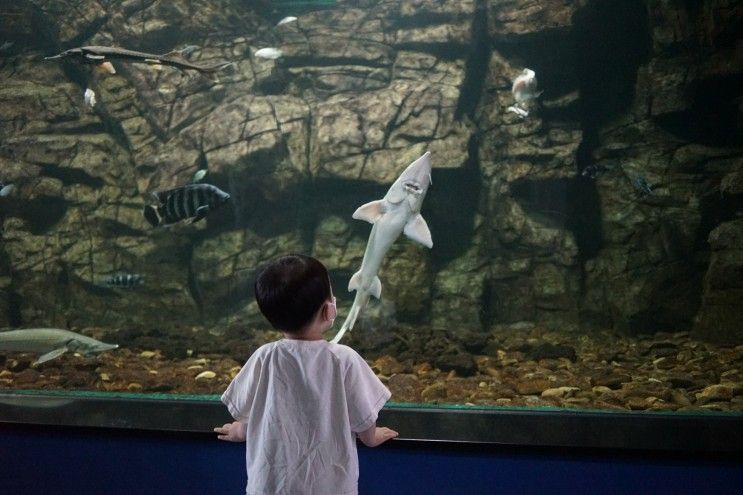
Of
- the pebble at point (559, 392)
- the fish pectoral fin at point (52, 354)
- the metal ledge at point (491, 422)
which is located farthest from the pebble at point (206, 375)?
the pebble at point (559, 392)

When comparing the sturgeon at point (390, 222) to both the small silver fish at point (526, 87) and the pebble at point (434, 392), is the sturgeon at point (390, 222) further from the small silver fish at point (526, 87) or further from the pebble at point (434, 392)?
the small silver fish at point (526, 87)

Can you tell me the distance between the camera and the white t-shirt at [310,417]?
169cm

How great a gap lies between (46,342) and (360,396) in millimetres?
4004

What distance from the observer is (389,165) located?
7.76 m

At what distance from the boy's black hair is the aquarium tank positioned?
153 inches

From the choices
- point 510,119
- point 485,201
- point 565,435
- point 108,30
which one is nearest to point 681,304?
point 485,201

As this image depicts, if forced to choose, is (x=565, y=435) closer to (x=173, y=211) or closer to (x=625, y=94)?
(x=173, y=211)

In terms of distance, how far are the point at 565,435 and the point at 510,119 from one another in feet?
22.1

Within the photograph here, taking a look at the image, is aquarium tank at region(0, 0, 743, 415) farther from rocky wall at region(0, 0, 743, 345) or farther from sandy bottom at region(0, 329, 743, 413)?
sandy bottom at region(0, 329, 743, 413)

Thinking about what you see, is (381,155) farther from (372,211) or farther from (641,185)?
(641,185)

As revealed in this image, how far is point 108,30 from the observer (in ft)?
30.0

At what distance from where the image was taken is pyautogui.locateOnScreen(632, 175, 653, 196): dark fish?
643 centimetres

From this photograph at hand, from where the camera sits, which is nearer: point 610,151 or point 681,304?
point 681,304

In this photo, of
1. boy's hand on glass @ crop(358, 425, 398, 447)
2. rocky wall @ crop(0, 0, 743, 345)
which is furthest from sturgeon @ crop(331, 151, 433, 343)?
boy's hand on glass @ crop(358, 425, 398, 447)
